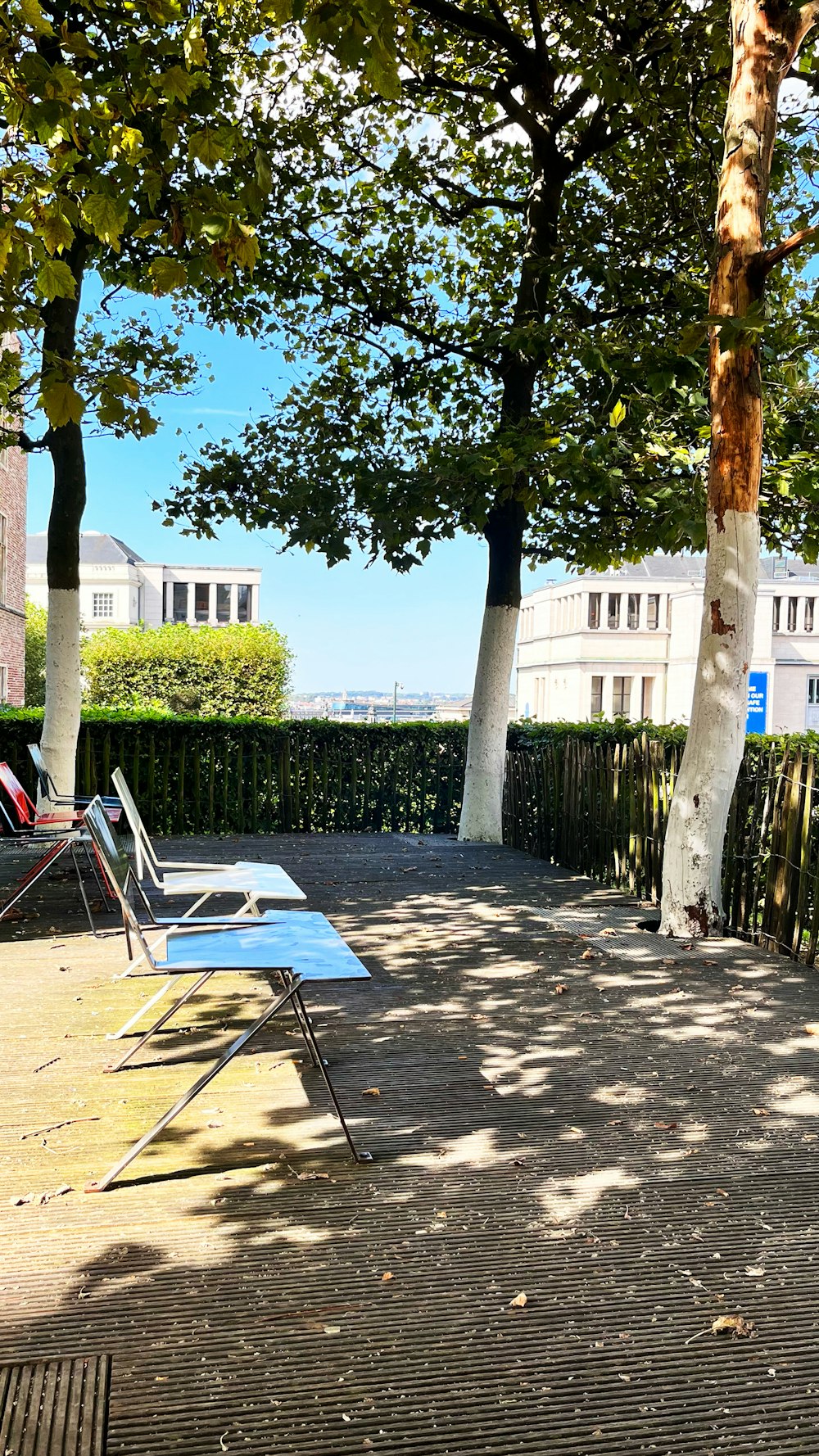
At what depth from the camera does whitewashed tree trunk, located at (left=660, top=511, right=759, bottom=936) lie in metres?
8.12

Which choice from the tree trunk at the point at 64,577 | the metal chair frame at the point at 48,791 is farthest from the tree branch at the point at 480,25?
the metal chair frame at the point at 48,791

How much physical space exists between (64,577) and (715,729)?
273 inches

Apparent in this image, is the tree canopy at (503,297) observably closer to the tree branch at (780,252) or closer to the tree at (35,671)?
the tree branch at (780,252)

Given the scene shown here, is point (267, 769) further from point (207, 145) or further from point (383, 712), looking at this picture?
point (207, 145)

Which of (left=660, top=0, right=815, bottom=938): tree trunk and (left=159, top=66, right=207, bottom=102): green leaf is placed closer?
(left=159, top=66, right=207, bottom=102): green leaf

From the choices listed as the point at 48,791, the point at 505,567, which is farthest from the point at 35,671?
the point at 48,791

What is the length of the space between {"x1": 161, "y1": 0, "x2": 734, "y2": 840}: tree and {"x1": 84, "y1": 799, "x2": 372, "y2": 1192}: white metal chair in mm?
7208

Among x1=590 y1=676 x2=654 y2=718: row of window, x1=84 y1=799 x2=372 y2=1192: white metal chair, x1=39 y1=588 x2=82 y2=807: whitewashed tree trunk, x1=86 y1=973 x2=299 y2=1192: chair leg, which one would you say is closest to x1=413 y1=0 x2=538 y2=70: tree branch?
x1=39 y1=588 x2=82 y2=807: whitewashed tree trunk

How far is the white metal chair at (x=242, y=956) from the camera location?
3.96m

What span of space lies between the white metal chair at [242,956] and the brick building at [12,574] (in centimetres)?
2672

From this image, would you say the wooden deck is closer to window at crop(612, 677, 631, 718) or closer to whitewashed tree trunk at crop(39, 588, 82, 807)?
whitewashed tree trunk at crop(39, 588, 82, 807)

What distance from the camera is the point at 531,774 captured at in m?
13.9

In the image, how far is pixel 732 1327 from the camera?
3.02m

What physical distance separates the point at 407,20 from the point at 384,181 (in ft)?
35.2
